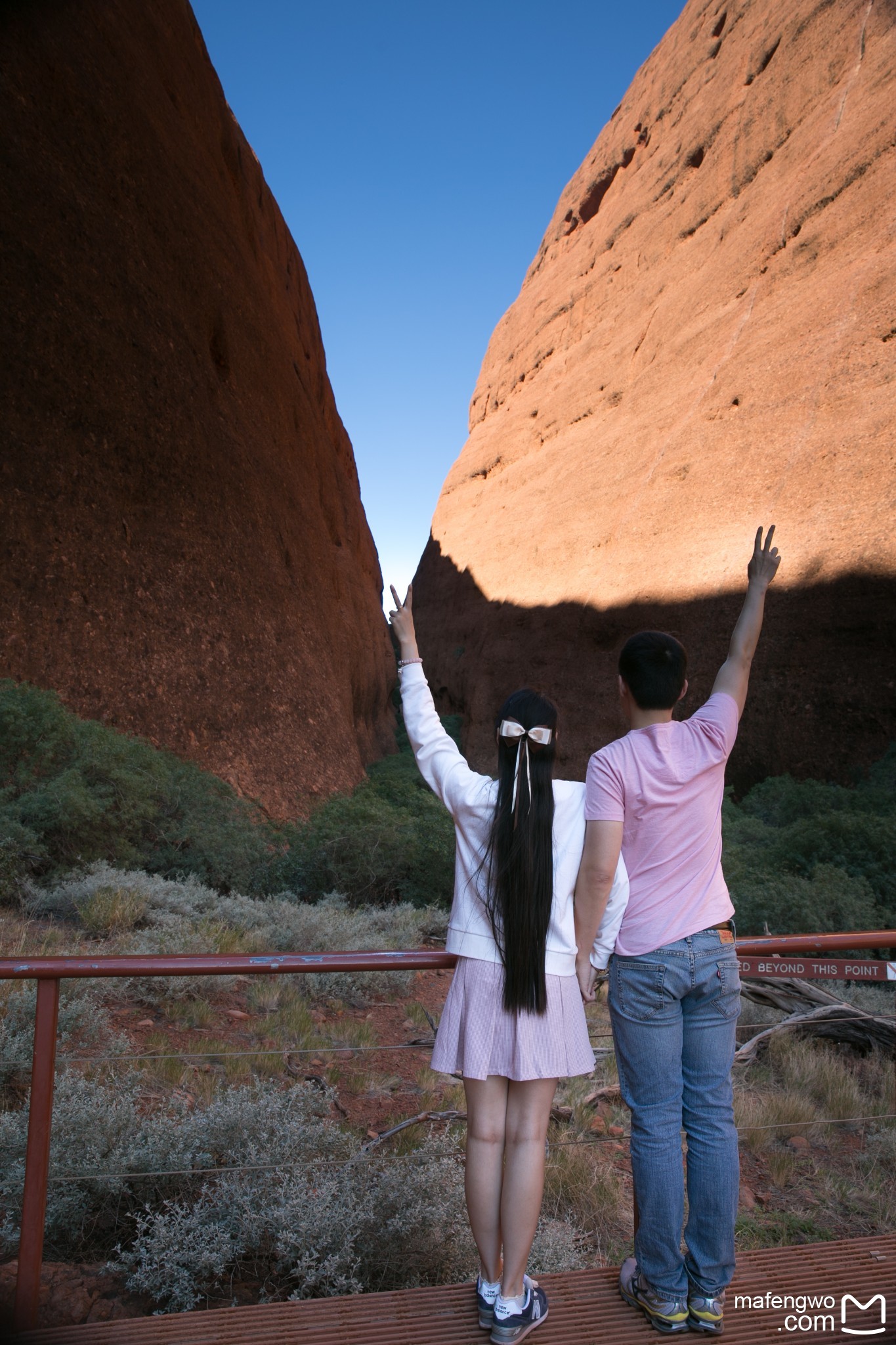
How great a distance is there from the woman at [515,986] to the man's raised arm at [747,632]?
0.54 meters

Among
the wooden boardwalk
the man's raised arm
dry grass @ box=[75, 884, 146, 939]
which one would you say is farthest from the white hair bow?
dry grass @ box=[75, 884, 146, 939]

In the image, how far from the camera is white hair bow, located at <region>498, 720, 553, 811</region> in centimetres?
180

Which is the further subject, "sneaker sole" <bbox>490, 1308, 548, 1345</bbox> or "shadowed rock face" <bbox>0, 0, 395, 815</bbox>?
"shadowed rock face" <bbox>0, 0, 395, 815</bbox>

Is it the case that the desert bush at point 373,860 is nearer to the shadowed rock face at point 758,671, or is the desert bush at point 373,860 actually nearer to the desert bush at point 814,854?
the desert bush at point 814,854

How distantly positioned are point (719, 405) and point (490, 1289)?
16.6 meters

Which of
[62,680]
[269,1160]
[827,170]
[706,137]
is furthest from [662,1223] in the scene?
[706,137]

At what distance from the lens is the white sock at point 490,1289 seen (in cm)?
172

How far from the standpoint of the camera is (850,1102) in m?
3.94

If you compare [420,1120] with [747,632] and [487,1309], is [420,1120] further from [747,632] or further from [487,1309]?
[747,632]

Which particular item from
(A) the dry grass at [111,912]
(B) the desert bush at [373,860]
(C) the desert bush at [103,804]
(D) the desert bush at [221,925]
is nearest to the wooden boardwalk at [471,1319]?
(D) the desert bush at [221,925]

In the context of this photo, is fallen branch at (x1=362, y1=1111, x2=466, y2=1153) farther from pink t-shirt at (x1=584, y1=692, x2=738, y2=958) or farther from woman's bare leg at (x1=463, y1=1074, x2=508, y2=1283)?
pink t-shirt at (x1=584, y1=692, x2=738, y2=958)

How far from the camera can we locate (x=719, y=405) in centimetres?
1603

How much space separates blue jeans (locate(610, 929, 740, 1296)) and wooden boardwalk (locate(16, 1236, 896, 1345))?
154 millimetres

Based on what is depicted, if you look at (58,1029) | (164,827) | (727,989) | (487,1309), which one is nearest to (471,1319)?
(487,1309)
